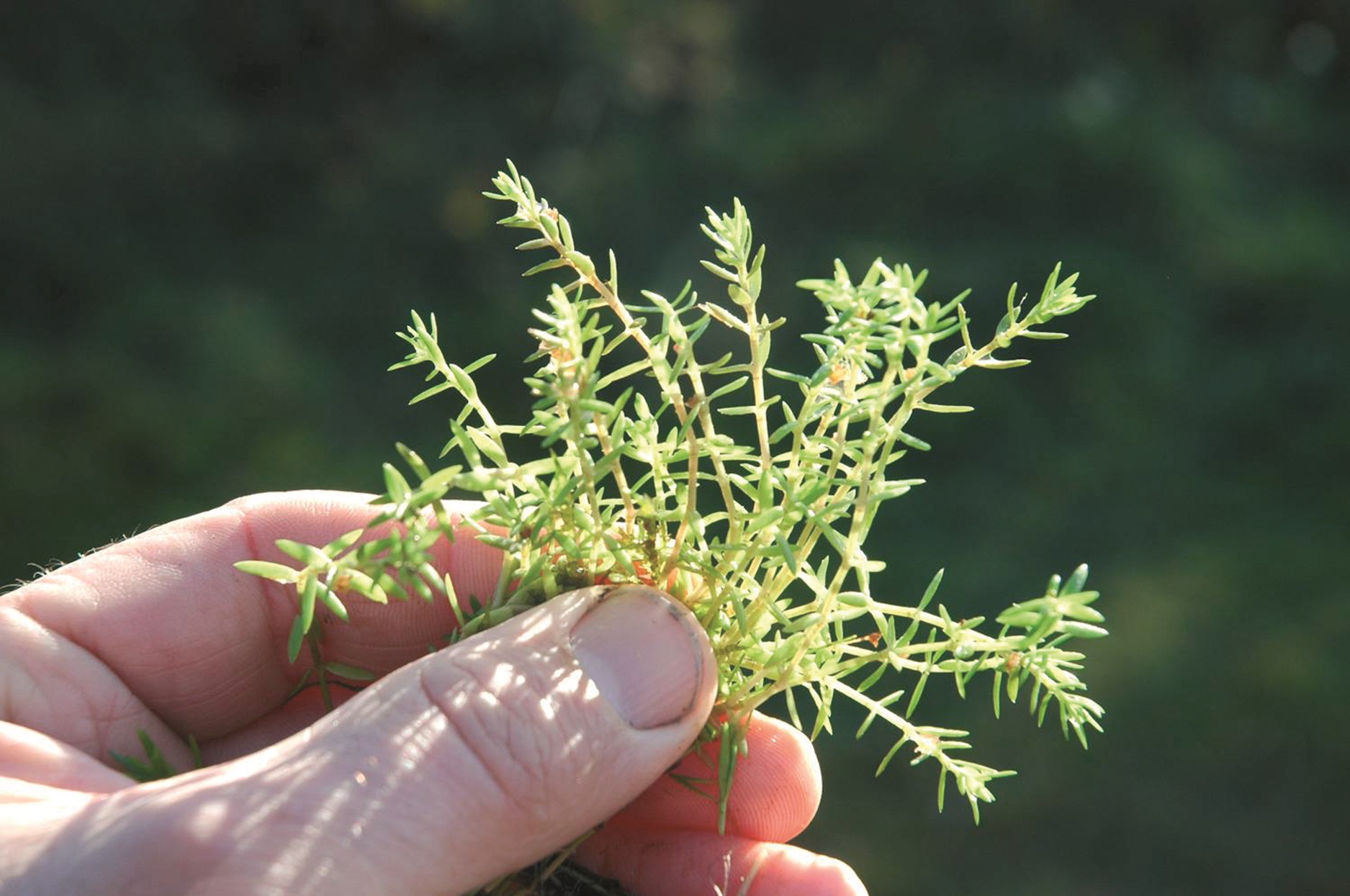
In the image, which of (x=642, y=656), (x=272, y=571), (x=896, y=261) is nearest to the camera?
(x=272, y=571)

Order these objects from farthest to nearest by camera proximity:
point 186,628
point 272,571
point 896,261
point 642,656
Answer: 1. point 896,261
2. point 186,628
3. point 642,656
4. point 272,571

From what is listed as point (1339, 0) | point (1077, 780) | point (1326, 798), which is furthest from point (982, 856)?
point (1339, 0)

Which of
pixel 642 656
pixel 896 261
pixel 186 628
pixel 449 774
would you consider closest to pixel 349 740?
pixel 449 774

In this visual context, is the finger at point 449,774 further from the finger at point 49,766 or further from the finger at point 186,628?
the finger at point 186,628

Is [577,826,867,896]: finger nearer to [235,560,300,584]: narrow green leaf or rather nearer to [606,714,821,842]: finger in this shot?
[606,714,821,842]: finger

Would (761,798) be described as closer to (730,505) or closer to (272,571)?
(730,505)

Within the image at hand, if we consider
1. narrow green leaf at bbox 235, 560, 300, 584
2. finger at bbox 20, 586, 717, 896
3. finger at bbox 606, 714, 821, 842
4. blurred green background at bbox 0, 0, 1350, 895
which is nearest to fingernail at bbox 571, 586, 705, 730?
finger at bbox 20, 586, 717, 896

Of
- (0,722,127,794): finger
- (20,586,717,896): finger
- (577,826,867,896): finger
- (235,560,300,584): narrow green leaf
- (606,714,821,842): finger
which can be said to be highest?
(235,560,300,584): narrow green leaf

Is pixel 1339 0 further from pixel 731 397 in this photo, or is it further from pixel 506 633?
pixel 506 633
